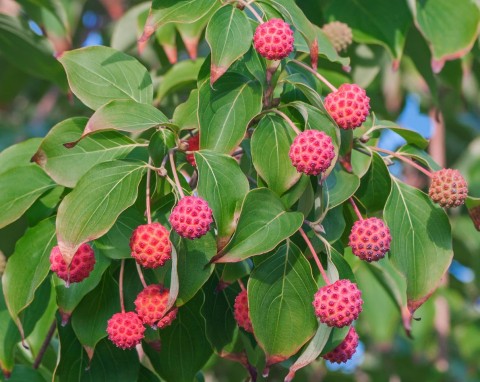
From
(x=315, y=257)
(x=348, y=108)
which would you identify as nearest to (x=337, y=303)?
(x=315, y=257)

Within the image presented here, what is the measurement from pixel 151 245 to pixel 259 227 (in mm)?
162

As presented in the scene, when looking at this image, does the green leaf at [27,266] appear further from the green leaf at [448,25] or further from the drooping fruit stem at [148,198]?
the green leaf at [448,25]

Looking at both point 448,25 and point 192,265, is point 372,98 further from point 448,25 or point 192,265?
point 192,265

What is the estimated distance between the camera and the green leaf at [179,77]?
2.38m

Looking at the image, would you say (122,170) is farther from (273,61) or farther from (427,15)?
(427,15)

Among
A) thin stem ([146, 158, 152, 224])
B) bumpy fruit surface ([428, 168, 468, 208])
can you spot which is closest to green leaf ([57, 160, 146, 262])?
thin stem ([146, 158, 152, 224])

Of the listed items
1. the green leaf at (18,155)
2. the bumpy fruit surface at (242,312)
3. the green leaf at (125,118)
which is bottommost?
the bumpy fruit surface at (242,312)

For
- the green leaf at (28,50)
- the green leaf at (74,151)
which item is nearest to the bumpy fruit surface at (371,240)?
the green leaf at (74,151)

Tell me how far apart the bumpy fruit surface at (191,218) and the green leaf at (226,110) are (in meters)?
0.18

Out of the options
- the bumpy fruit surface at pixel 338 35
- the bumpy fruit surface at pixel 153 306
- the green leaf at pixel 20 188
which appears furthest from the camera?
the bumpy fruit surface at pixel 338 35

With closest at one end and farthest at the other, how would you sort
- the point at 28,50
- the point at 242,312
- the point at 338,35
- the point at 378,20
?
the point at 242,312
the point at 338,35
the point at 378,20
the point at 28,50

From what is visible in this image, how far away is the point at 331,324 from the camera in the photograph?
1.48 meters

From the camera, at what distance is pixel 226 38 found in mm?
1577

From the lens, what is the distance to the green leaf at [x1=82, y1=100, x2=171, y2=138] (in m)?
1.54
